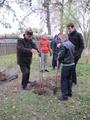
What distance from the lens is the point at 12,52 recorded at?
24.5 m

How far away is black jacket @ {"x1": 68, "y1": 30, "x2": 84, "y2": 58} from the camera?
34.4 ft

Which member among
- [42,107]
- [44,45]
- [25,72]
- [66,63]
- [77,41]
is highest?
[77,41]

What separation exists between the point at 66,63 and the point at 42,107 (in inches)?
52.6

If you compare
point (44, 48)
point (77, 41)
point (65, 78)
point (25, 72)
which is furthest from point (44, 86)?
point (44, 48)

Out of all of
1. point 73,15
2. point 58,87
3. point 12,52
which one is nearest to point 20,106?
point 58,87

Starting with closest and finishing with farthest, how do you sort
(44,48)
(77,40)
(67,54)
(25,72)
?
(67,54)
(77,40)
(25,72)
(44,48)

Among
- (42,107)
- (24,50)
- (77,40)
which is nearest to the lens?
(42,107)

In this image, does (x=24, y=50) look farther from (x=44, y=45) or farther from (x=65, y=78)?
(x=44, y=45)

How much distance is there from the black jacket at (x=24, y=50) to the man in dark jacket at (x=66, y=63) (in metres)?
1.16

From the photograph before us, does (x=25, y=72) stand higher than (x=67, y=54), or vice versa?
(x=67, y=54)

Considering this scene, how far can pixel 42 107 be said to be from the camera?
9.30 meters

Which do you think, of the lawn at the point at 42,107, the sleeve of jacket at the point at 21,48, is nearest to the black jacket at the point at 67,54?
the lawn at the point at 42,107

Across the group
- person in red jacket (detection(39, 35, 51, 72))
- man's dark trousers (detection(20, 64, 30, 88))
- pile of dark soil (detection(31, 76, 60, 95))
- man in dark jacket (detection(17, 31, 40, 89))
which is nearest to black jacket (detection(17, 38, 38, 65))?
man in dark jacket (detection(17, 31, 40, 89))

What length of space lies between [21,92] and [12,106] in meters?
1.31
